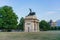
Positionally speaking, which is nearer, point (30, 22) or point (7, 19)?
point (30, 22)

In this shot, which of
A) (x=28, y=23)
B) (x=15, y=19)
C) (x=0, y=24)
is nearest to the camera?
(x=28, y=23)

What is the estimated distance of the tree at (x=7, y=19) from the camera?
4938cm

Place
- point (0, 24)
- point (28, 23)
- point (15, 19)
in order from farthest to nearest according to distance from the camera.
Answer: point (15, 19)
point (0, 24)
point (28, 23)

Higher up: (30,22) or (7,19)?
(7,19)

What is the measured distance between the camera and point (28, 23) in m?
41.8

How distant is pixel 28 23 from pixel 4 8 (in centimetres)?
1193

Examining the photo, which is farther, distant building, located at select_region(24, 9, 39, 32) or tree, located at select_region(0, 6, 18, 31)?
tree, located at select_region(0, 6, 18, 31)

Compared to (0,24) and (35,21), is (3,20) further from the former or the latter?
(35,21)

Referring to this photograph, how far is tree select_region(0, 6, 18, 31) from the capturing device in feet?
162

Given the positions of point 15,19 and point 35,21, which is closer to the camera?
point 35,21

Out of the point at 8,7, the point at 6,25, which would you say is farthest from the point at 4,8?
the point at 6,25

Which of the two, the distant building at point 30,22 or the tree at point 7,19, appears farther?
the tree at point 7,19

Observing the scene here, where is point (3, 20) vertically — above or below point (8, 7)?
below

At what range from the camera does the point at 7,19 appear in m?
50.1
